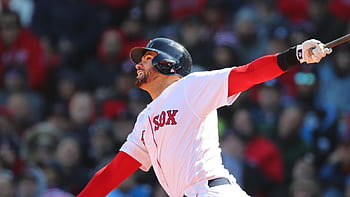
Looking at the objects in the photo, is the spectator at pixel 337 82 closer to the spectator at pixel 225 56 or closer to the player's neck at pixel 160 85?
the spectator at pixel 225 56

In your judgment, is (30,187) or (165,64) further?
(30,187)

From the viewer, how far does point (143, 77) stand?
5297mm

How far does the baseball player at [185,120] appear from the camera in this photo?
4.53m

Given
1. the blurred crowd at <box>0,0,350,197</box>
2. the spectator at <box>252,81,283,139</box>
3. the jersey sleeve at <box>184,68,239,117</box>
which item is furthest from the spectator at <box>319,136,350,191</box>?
the jersey sleeve at <box>184,68,239,117</box>

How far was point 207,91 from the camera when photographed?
471cm

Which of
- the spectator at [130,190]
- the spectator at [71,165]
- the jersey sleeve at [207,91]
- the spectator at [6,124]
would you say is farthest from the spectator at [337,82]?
the jersey sleeve at [207,91]

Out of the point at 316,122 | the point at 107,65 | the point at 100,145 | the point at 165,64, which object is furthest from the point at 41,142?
the point at 165,64

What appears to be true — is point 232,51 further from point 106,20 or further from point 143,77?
point 143,77

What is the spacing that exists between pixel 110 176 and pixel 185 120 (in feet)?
2.48

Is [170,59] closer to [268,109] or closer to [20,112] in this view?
[268,109]

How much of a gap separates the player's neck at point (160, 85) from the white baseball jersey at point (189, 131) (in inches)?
9.9

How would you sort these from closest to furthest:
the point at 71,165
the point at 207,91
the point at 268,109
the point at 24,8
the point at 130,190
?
the point at 207,91, the point at 130,190, the point at 268,109, the point at 71,165, the point at 24,8

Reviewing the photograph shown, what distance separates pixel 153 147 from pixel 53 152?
14.2ft

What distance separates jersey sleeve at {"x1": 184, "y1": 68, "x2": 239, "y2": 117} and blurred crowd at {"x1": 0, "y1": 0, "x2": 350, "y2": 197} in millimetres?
3072
